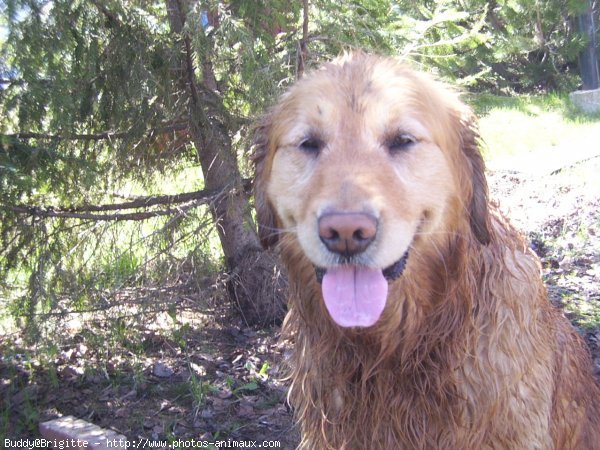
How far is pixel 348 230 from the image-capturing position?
86.0 inches

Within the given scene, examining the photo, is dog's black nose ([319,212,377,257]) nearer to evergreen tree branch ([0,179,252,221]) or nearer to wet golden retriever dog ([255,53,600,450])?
wet golden retriever dog ([255,53,600,450])

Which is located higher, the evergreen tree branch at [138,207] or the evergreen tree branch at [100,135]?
the evergreen tree branch at [100,135]

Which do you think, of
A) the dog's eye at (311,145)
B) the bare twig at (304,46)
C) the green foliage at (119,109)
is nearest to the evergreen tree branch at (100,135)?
the green foliage at (119,109)

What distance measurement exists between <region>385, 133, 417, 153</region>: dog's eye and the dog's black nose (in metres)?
0.49

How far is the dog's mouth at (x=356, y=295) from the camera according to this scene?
2.36 meters

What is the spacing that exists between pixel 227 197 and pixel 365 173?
218 centimetres

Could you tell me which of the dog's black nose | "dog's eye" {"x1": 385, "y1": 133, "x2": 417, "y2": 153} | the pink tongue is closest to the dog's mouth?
the pink tongue

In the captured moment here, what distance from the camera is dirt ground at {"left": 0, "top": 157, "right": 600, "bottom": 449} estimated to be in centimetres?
379

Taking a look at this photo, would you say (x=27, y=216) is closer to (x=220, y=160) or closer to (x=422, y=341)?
(x=220, y=160)

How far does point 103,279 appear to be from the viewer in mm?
4230

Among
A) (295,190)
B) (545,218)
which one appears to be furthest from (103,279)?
(545,218)

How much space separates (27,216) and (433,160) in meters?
2.65

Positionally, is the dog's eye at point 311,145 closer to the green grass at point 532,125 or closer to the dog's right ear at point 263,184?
the dog's right ear at point 263,184

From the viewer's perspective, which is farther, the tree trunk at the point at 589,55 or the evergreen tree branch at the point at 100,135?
the tree trunk at the point at 589,55
